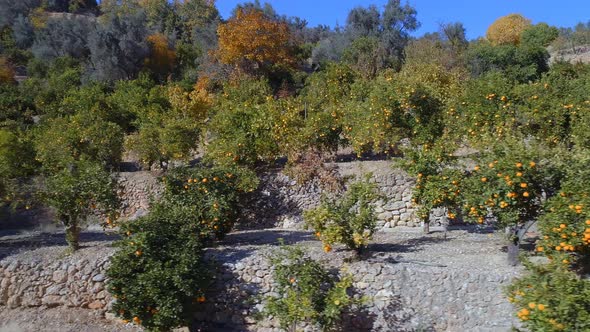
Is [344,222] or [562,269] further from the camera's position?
[344,222]

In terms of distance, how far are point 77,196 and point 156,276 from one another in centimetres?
277

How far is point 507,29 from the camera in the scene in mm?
36531

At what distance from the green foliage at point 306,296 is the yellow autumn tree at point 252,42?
18.9 m

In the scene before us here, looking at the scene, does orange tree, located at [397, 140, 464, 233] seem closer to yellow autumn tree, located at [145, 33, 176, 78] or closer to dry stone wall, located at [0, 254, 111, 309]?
dry stone wall, located at [0, 254, 111, 309]

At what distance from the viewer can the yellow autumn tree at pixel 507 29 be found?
3602 centimetres

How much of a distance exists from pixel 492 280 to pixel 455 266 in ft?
2.01

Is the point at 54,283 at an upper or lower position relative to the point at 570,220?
lower

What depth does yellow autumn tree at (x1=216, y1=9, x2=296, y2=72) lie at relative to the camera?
25.6 meters

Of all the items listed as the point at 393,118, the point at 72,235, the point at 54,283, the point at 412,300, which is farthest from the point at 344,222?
the point at 393,118

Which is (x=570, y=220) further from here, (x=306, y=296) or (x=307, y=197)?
(x=307, y=197)

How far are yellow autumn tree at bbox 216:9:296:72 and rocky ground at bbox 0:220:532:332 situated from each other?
15757mm

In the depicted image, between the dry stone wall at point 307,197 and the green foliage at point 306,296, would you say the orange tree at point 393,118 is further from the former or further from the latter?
the green foliage at point 306,296

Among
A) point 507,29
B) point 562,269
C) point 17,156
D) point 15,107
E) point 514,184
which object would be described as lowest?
point 562,269

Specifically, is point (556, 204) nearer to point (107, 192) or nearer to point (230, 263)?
point (230, 263)
